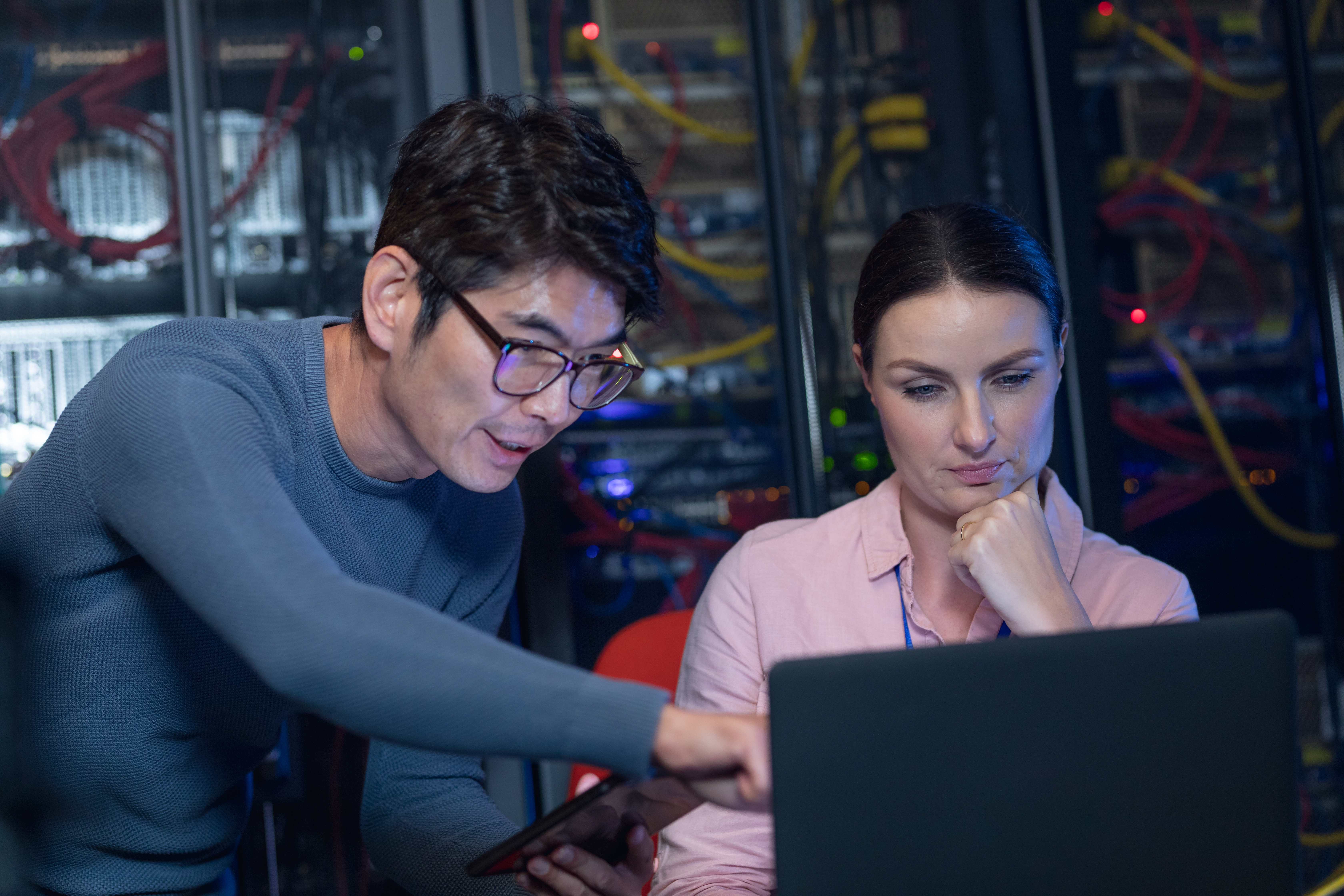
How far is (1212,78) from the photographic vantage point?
86.6 inches

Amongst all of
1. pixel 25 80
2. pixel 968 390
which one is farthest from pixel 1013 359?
pixel 25 80

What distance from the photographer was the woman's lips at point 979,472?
1.13 metres

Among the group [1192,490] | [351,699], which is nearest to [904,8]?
[1192,490]

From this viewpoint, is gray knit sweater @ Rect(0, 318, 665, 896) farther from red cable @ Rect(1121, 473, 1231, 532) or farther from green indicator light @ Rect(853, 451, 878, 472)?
red cable @ Rect(1121, 473, 1231, 532)

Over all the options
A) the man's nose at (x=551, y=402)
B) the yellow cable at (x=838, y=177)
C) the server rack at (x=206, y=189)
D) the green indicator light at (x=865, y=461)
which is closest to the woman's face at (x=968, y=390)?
the man's nose at (x=551, y=402)

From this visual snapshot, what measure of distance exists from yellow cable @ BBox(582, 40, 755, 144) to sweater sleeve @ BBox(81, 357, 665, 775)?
1535mm

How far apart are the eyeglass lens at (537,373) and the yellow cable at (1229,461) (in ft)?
5.24

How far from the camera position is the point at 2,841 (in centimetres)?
67

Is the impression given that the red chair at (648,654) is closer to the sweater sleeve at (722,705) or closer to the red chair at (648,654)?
the red chair at (648,654)

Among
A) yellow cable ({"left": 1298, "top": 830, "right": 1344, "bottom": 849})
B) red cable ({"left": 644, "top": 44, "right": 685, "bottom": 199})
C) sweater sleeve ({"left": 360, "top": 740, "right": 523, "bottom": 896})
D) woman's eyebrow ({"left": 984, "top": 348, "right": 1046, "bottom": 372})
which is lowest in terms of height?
yellow cable ({"left": 1298, "top": 830, "right": 1344, "bottom": 849})

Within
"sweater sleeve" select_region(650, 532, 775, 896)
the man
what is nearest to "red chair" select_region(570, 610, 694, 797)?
"sweater sleeve" select_region(650, 532, 775, 896)

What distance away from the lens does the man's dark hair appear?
95cm

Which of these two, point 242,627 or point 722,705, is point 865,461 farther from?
point 242,627

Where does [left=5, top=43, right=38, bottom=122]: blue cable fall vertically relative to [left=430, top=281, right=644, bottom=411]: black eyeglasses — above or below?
above
